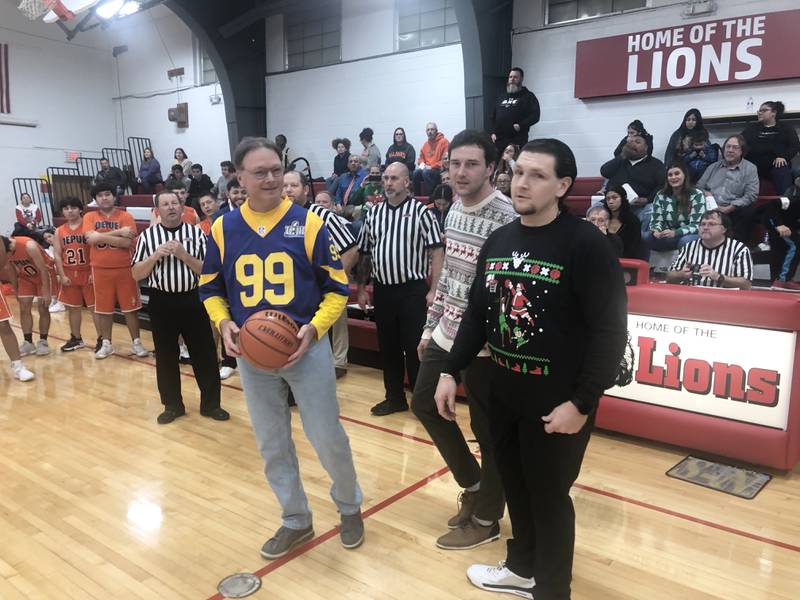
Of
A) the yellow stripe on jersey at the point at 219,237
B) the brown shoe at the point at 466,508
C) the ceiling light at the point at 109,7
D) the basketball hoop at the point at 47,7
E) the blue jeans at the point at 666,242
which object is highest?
the ceiling light at the point at 109,7

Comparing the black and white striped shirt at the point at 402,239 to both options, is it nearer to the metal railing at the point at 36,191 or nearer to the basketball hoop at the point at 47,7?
the basketball hoop at the point at 47,7

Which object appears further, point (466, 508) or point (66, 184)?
point (66, 184)

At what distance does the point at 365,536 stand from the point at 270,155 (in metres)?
1.79

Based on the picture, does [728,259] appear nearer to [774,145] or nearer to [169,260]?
[774,145]

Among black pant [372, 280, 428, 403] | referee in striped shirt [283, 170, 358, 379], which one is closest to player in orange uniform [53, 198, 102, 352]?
referee in striped shirt [283, 170, 358, 379]

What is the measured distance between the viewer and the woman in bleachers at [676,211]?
6012 mm

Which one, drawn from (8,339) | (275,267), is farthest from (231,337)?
(8,339)

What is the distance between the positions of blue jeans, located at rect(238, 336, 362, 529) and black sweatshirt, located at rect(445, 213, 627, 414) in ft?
2.63

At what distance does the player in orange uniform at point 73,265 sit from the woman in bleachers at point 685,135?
6.58 meters

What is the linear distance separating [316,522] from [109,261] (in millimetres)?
4075

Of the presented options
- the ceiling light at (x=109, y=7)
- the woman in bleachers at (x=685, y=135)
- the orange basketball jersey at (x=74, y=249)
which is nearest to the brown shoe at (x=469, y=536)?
the orange basketball jersey at (x=74, y=249)

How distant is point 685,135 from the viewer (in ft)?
23.5

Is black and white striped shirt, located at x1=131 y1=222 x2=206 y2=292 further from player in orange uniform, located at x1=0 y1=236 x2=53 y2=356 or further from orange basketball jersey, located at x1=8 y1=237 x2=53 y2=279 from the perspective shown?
orange basketball jersey, located at x1=8 y1=237 x2=53 y2=279

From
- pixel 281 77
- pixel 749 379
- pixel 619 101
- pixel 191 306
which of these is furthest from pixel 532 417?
pixel 281 77
